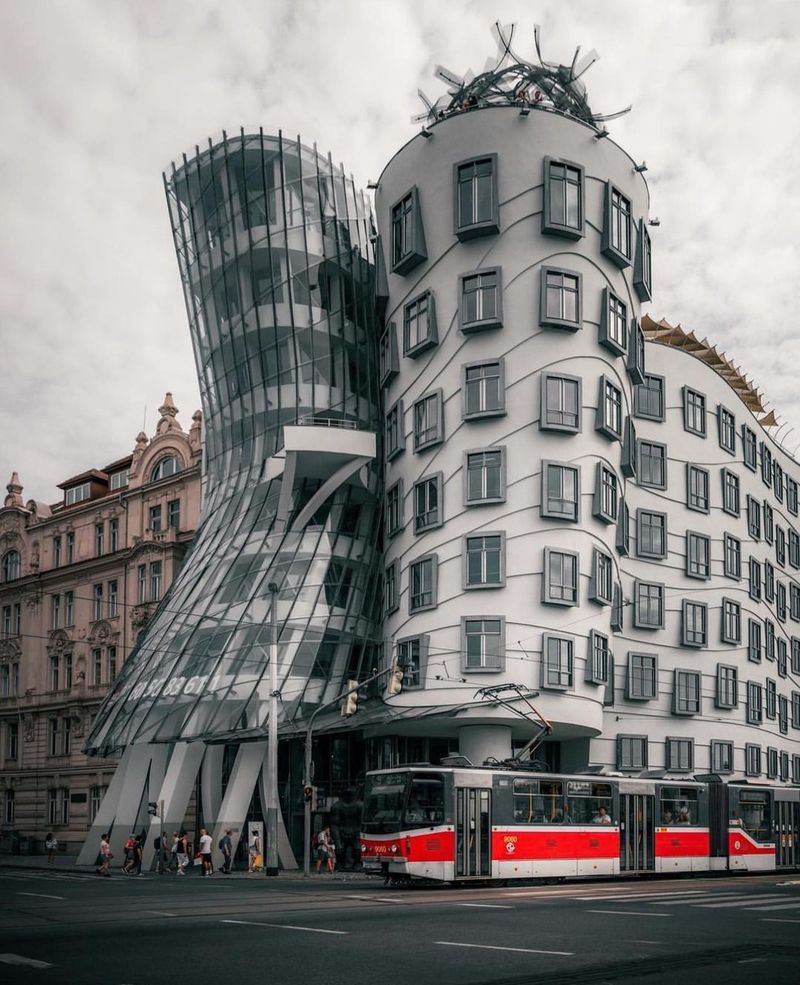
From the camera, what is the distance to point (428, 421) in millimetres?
52531

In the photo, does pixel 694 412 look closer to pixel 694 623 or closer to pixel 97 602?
pixel 694 623

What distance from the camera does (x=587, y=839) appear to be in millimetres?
38156

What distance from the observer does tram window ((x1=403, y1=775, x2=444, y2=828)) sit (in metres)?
33.6

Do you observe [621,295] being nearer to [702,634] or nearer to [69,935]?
[702,634]

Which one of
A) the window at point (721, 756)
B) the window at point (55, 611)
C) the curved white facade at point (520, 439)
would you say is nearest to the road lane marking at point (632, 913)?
the curved white facade at point (520, 439)

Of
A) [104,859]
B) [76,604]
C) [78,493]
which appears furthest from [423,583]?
[78,493]

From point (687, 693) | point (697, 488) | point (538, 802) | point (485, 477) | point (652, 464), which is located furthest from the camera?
point (697, 488)

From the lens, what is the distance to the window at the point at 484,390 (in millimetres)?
50250

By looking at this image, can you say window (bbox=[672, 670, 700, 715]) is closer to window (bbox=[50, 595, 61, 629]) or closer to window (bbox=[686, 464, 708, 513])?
window (bbox=[686, 464, 708, 513])

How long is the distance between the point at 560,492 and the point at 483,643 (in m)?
7.00

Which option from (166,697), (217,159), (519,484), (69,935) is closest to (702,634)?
(519,484)

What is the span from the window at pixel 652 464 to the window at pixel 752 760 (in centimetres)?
1499

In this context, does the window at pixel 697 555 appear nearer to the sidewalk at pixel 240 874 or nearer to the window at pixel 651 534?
the window at pixel 651 534

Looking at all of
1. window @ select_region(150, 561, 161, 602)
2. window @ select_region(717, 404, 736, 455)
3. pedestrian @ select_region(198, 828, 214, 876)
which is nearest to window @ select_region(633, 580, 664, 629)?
window @ select_region(717, 404, 736, 455)
